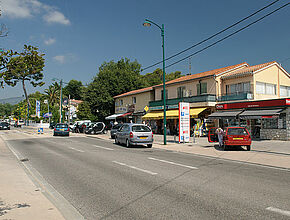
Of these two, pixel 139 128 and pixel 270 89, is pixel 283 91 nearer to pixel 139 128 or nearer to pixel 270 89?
pixel 270 89

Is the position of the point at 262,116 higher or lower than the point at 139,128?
higher

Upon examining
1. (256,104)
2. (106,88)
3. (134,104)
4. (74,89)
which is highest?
(74,89)

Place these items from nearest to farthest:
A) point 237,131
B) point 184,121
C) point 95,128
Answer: point 237,131, point 184,121, point 95,128

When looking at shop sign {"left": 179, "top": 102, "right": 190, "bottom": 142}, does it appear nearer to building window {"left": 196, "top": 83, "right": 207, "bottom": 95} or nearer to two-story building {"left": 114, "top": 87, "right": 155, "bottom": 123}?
building window {"left": 196, "top": 83, "right": 207, "bottom": 95}

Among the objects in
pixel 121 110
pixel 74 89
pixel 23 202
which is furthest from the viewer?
pixel 74 89

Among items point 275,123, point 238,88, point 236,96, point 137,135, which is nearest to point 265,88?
point 238,88

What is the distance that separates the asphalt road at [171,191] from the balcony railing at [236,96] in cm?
1812

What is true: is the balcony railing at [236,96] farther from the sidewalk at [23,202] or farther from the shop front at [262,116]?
the sidewalk at [23,202]

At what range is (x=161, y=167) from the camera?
9953 millimetres

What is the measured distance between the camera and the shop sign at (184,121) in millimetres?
20734

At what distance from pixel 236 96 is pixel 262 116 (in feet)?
19.9

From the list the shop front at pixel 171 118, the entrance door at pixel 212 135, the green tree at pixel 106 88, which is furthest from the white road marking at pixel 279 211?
the green tree at pixel 106 88

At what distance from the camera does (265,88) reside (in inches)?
A: 1131

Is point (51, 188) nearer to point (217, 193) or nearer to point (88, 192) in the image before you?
point (88, 192)
